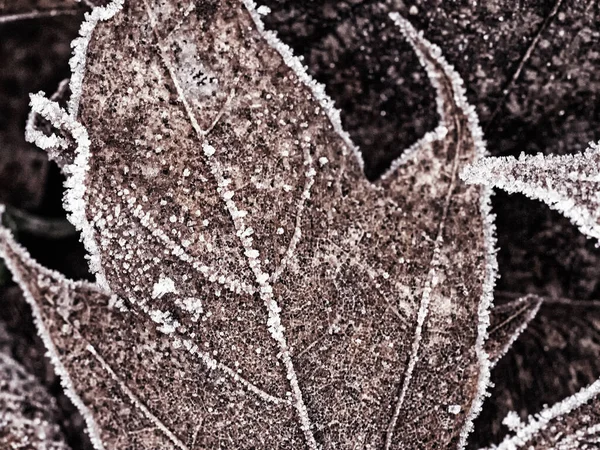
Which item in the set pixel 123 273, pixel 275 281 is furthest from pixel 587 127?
pixel 123 273

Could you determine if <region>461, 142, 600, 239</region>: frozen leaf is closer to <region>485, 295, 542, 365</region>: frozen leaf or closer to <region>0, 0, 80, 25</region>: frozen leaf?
<region>485, 295, 542, 365</region>: frozen leaf

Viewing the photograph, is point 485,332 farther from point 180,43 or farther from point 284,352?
point 180,43

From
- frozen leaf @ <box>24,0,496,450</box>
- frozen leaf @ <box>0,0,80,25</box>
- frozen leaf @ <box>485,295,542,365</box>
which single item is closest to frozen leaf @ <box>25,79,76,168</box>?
frozen leaf @ <box>24,0,496,450</box>

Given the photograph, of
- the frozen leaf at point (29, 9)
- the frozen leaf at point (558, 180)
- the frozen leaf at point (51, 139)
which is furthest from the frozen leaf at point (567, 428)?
the frozen leaf at point (29, 9)

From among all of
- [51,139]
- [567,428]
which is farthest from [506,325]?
[51,139]

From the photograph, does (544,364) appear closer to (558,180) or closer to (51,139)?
(558,180)

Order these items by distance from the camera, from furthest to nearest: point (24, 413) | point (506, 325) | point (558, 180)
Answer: point (24, 413), point (506, 325), point (558, 180)

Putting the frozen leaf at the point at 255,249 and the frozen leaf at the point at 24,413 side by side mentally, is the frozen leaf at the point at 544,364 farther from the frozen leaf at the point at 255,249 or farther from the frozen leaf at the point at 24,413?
the frozen leaf at the point at 24,413
